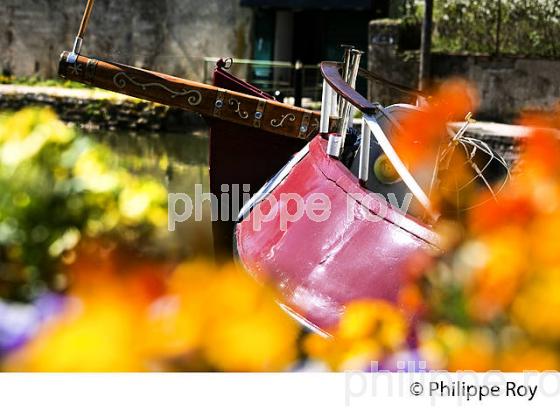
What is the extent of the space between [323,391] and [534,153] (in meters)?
0.58

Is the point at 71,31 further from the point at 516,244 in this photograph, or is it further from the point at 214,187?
the point at 516,244

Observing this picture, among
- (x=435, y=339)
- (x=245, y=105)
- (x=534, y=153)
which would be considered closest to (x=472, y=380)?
(x=435, y=339)

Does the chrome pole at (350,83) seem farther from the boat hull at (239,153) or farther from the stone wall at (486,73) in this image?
the stone wall at (486,73)

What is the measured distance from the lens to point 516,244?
145cm

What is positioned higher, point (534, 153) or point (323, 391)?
point (534, 153)

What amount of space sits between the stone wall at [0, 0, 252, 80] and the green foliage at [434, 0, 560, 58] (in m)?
3.79

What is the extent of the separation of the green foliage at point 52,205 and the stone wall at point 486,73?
1163 cm

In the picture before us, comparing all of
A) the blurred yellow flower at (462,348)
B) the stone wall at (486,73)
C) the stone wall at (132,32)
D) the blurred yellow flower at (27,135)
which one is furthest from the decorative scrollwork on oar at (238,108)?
the stone wall at (132,32)

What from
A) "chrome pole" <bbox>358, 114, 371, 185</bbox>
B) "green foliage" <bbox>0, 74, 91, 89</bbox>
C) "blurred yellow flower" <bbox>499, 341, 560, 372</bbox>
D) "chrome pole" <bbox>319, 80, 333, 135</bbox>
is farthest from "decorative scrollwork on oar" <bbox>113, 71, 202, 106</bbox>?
"green foliage" <bbox>0, 74, 91, 89</bbox>

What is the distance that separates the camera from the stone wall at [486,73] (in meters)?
13.2

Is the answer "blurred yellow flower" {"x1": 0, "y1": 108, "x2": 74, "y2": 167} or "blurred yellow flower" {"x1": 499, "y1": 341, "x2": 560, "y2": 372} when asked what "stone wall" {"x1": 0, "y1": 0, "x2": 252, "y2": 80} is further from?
"blurred yellow flower" {"x1": 499, "y1": 341, "x2": 560, "y2": 372}

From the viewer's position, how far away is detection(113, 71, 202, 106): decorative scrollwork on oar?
5.35 meters

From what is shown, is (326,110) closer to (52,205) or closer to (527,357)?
(52,205)

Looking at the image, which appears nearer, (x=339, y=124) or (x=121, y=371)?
(x=121, y=371)
